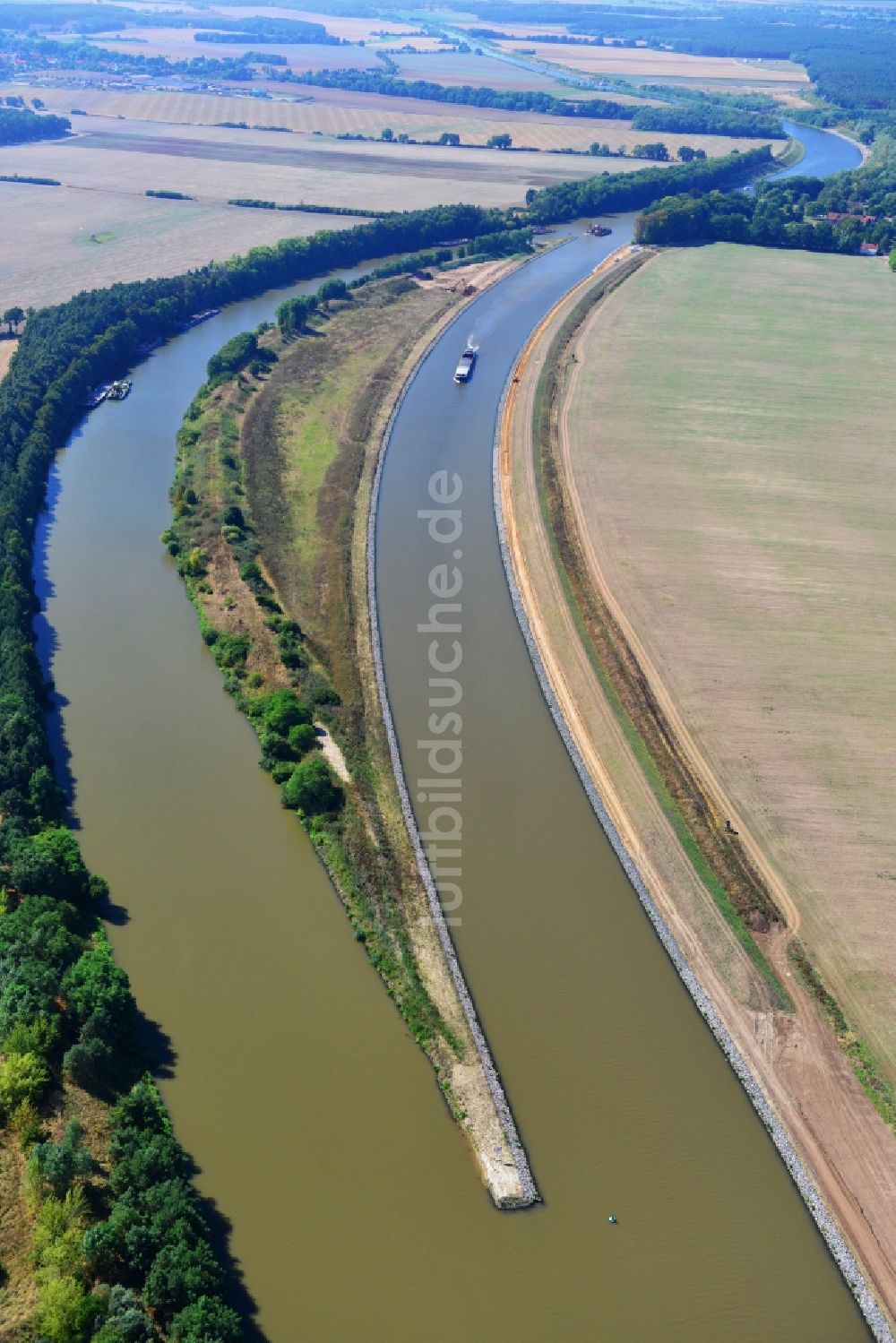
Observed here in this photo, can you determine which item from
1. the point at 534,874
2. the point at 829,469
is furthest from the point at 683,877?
the point at 829,469

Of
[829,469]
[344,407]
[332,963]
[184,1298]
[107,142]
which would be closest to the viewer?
[184,1298]

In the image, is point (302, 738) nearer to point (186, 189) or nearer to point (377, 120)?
point (186, 189)

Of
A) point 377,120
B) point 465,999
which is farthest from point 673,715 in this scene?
point 377,120

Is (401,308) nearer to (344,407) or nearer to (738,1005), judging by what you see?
(344,407)

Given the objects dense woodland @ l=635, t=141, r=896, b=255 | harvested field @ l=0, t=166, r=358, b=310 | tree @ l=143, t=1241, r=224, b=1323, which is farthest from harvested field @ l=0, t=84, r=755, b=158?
tree @ l=143, t=1241, r=224, b=1323

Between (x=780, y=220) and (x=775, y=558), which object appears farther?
(x=780, y=220)

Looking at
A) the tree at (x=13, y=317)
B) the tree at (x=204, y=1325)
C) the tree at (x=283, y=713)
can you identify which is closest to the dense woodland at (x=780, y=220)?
the tree at (x=13, y=317)

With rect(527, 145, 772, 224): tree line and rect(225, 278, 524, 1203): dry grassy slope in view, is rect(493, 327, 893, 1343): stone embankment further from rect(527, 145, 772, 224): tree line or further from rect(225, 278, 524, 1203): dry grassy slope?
rect(527, 145, 772, 224): tree line
